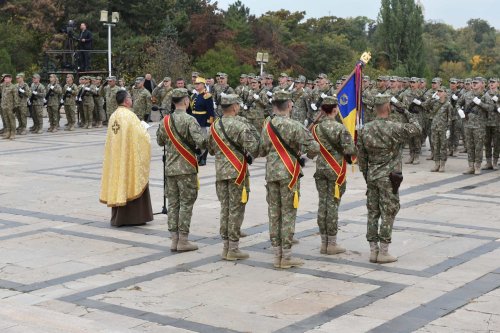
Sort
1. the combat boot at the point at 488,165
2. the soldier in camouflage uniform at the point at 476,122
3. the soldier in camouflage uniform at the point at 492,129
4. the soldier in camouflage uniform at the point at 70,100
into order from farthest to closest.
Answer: the soldier in camouflage uniform at the point at 70,100
the combat boot at the point at 488,165
the soldier in camouflage uniform at the point at 492,129
the soldier in camouflage uniform at the point at 476,122

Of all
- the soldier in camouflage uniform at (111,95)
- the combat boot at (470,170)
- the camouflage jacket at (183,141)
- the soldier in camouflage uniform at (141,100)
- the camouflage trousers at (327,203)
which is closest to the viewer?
the camouflage trousers at (327,203)

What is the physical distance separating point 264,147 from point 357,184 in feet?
22.1

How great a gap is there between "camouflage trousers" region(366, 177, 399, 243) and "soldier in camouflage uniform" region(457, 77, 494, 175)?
8199 millimetres

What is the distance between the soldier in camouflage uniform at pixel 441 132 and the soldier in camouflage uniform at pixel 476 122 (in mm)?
362

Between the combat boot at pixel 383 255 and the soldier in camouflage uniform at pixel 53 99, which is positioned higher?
the soldier in camouflage uniform at pixel 53 99

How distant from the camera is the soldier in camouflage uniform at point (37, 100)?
25766 mm

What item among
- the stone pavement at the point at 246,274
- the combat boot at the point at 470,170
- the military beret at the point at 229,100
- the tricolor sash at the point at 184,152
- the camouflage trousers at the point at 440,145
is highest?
the military beret at the point at 229,100

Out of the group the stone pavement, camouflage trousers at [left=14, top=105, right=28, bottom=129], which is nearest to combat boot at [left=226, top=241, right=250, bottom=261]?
the stone pavement

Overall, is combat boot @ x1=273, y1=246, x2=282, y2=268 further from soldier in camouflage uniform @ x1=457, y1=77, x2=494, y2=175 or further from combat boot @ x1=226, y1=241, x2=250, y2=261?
soldier in camouflage uniform @ x1=457, y1=77, x2=494, y2=175

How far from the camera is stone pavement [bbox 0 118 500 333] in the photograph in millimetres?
7887

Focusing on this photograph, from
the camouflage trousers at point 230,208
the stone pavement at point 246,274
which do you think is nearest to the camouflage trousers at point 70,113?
the stone pavement at point 246,274

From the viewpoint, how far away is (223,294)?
872cm

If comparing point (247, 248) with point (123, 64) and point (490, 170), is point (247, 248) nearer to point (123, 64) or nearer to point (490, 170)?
point (490, 170)

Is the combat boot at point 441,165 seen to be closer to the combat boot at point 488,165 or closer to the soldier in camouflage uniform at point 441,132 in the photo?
the soldier in camouflage uniform at point 441,132
